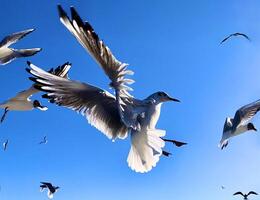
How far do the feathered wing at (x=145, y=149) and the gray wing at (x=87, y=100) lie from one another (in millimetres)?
309

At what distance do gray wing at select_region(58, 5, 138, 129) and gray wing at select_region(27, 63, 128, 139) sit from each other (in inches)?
9.2

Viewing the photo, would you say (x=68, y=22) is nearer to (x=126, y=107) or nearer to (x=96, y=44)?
(x=96, y=44)

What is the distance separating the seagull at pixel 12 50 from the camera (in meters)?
10.4

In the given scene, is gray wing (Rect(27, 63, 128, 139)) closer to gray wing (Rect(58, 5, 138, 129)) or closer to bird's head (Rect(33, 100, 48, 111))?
gray wing (Rect(58, 5, 138, 129))

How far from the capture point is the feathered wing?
26.7 ft

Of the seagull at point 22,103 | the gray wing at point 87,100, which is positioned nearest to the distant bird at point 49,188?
the seagull at point 22,103

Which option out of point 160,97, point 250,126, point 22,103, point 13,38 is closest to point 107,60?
point 160,97

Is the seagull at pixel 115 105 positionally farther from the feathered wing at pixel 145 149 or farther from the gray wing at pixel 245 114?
the gray wing at pixel 245 114

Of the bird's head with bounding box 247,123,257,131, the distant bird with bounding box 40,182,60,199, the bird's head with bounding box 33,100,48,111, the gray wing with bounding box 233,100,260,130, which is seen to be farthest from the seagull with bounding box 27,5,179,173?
the distant bird with bounding box 40,182,60,199

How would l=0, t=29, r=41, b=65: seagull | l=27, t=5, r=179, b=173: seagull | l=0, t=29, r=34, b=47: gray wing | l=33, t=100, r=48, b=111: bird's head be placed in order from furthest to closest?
1. l=33, t=100, r=48, b=111: bird's head
2. l=0, t=29, r=34, b=47: gray wing
3. l=0, t=29, r=41, b=65: seagull
4. l=27, t=5, r=179, b=173: seagull

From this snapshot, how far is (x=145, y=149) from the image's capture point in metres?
8.19

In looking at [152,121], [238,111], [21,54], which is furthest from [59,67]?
[238,111]

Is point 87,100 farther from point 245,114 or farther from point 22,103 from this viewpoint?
point 22,103

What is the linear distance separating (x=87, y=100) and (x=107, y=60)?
2.76 feet
